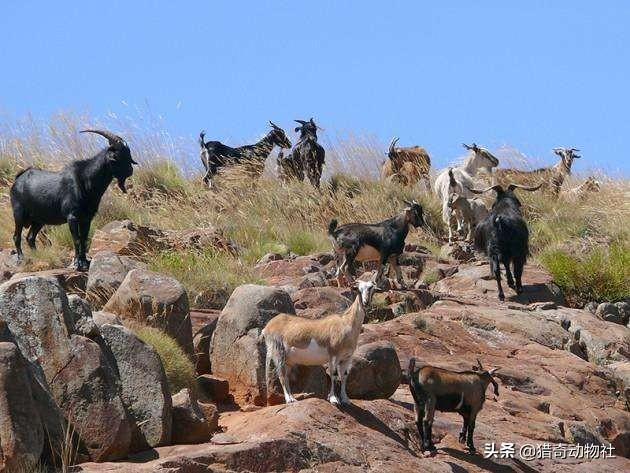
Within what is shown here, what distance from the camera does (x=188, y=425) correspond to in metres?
10.2

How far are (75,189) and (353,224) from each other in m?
3.63

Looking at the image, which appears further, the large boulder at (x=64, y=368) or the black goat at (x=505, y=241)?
the black goat at (x=505, y=241)

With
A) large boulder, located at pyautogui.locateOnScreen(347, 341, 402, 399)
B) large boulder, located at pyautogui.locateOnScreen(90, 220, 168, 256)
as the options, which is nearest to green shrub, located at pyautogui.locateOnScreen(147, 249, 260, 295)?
large boulder, located at pyautogui.locateOnScreen(90, 220, 168, 256)

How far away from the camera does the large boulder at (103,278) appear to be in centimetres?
1372

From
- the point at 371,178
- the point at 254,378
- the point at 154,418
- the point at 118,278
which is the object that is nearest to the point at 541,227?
the point at 371,178

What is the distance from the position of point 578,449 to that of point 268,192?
11472 millimetres

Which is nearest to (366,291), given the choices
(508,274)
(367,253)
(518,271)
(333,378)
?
(333,378)

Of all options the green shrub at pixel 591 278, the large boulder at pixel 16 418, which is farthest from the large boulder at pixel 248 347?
the green shrub at pixel 591 278

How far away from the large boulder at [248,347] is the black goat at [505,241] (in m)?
6.61

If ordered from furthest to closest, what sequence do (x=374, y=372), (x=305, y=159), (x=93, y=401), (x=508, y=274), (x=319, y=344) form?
(x=305, y=159)
(x=508, y=274)
(x=374, y=372)
(x=319, y=344)
(x=93, y=401)

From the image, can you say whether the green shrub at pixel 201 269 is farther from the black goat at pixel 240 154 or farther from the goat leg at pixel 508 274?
the black goat at pixel 240 154

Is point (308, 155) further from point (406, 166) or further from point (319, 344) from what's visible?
point (319, 344)

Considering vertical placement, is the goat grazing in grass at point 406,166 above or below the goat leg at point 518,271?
above

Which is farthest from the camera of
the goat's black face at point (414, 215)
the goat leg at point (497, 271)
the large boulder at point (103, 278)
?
the goat's black face at point (414, 215)
